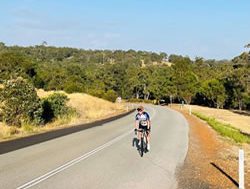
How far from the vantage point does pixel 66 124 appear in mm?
35312

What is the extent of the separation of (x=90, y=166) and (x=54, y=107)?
25031 mm

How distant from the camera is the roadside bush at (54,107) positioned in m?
35.9

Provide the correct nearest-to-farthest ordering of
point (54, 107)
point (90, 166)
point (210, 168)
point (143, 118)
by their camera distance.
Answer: point (90, 166) → point (210, 168) → point (143, 118) → point (54, 107)

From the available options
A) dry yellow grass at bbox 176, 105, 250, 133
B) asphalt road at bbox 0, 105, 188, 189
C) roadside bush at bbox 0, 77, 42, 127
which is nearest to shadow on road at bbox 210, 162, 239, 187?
asphalt road at bbox 0, 105, 188, 189

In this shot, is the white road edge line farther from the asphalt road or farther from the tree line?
the tree line

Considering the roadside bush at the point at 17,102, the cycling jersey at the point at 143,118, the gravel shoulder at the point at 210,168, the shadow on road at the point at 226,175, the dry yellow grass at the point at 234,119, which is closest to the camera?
the gravel shoulder at the point at 210,168

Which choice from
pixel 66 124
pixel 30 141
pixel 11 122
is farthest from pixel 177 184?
pixel 66 124

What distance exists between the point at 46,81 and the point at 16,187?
3381 inches

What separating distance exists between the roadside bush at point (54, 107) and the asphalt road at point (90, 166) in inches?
631

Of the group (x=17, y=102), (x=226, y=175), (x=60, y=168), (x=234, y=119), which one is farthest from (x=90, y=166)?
(x=234, y=119)

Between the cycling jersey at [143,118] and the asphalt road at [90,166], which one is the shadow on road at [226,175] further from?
the cycling jersey at [143,118]

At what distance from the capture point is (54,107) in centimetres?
3756

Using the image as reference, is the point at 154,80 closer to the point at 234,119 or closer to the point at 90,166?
the point at 234,119

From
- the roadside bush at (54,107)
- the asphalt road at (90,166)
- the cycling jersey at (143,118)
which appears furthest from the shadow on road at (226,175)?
the roadside bush at (54,107)
